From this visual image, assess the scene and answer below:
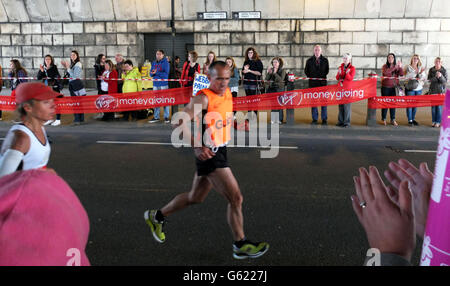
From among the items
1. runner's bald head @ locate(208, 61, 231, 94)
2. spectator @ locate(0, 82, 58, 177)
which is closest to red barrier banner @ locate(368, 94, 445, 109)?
runner's bald head @ locate(208, 61, 231, 94)

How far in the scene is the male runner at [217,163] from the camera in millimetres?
4367

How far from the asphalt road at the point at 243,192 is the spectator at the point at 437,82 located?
540 mm

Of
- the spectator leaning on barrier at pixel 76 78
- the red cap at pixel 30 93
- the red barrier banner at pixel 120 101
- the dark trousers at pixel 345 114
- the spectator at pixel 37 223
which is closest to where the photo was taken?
the spectator at pixel 37 223

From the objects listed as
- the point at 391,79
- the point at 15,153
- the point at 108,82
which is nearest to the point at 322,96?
the point at 391,79

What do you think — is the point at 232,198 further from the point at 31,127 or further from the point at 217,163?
the point at 31,127

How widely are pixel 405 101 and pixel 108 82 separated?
8.63 meters

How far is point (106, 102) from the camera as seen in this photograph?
12609 millimetres

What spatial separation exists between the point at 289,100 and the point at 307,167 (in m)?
4.46

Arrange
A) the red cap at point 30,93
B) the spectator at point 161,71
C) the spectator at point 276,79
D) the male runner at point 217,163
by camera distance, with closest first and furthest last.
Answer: the red cap at point 30,93 < the male runner at point 217,163 < the spectator at point 276,79 < the spectator at point 161,71

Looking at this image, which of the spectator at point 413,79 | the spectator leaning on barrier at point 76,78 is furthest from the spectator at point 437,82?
the spectator leaning on barrier at point 76,78

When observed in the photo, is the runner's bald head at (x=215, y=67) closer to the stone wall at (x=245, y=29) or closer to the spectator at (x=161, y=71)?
the spectator at (x=161, y=71)

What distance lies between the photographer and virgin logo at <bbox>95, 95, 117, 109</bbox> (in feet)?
41.2

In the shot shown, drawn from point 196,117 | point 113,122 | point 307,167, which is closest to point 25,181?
point 196,117
